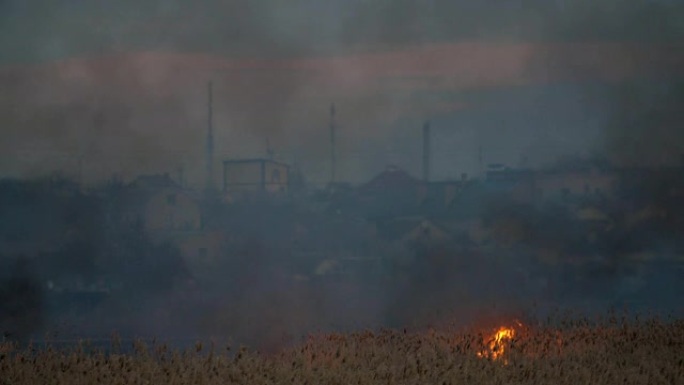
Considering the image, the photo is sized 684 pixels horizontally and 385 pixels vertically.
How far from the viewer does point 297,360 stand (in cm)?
1178

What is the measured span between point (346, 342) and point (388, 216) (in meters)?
18.7

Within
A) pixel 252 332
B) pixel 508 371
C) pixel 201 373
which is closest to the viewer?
pixel 201 373

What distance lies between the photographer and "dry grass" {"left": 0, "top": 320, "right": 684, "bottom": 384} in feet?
35.1

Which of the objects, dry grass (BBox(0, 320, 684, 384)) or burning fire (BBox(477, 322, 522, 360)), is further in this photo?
burning fire (BBox(477, 322, 522, 360))

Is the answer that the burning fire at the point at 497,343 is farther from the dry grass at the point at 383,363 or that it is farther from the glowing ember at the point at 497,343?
the dry grass at the point at 383,363

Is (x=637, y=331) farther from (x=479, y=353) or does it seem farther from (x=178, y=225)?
(x=178, y=225)

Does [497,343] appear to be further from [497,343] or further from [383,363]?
[383,363]

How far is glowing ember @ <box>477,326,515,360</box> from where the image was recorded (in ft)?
41.6

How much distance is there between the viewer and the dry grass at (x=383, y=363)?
10.7 metres

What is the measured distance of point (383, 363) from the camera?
1174 cm

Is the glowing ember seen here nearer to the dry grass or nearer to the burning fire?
the burning fire

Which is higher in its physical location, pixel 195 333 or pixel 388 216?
pixel 388 216

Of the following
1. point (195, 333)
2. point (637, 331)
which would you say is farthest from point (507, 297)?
point (637, 331)

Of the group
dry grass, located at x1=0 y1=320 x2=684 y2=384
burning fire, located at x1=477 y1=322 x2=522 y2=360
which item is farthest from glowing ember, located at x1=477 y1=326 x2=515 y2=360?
dry grass, located at x1=0 y1=320 x2=684 y2=384
